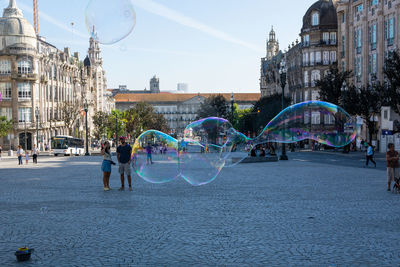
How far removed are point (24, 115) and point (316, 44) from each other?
4394 cm

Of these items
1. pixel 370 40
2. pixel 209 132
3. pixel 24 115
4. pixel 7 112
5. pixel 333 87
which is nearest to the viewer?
pixel 209 132

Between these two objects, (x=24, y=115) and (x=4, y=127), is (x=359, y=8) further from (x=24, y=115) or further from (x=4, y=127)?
(x=24, y=115)

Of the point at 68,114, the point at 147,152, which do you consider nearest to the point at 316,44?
the point at 68,114

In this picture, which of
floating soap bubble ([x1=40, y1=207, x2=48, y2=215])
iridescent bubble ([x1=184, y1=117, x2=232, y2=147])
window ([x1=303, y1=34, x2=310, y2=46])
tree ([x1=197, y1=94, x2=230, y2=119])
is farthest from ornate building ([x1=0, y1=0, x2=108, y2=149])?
floating soap bubble ([x1=40, y1=207, x2=48, y2=215])

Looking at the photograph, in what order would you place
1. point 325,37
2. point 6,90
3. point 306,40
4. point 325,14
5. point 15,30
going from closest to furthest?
1. point 15,30
2. point 6,90
3. point 325,37
4. point 325,14
5. point 306,40

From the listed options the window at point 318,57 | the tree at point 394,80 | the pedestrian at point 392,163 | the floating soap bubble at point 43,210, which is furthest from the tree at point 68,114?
the floating soap bubble at point 43,210

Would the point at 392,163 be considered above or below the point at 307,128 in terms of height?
below

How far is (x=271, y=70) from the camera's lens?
108 meters

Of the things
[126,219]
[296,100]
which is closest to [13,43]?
[296,100]

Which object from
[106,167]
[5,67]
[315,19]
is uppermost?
[315,19]

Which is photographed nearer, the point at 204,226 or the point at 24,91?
the point at 204,226

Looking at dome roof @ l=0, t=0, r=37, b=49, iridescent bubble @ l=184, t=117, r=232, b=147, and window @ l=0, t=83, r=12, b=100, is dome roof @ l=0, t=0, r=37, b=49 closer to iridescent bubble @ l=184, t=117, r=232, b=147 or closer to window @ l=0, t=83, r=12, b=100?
window @ l=0, t=83, r=12, b=100

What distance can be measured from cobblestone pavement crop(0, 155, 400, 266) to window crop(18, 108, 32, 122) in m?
57.2

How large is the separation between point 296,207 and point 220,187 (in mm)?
5560
